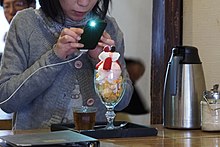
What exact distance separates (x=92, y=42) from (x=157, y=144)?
409 mm

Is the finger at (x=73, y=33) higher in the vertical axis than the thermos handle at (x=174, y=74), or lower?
higher

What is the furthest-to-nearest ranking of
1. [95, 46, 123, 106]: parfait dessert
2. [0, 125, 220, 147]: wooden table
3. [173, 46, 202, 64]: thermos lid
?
[173, 46, 202, 64]: thermos lid
[95, 46, 123, 106]: parfait dessert
[0, 125, 220, 147]: wooden table

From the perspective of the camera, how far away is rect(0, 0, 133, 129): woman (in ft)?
5.08

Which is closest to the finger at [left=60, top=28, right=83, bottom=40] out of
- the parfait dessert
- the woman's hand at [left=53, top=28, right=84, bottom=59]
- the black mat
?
the woman's hand at [left=53, top=28, right=84, bottom=59]

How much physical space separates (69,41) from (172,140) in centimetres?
42

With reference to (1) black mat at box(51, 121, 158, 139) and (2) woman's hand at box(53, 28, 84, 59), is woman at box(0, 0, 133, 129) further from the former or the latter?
(1) black mat at box(51, 121, 158, 139)

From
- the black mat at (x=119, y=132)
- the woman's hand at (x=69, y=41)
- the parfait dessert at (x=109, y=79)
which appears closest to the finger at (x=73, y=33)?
the woman's hand at (x=69, y=41)

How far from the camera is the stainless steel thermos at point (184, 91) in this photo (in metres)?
1.63

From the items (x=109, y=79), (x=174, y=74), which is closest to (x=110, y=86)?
(x=109, y=79)

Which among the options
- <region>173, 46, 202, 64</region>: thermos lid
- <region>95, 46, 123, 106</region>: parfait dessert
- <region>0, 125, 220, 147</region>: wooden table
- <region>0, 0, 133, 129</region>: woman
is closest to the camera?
<region>0, 125, 220, 147</region>: wooden table

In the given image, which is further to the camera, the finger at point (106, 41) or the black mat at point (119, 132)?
the finger at point (106, 41)

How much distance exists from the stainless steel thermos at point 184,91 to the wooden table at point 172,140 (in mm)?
83

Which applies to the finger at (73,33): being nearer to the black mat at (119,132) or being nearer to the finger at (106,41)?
the finger at (106,41)

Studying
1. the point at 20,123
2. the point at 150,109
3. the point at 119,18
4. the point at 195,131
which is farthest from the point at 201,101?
the point at 119,18
